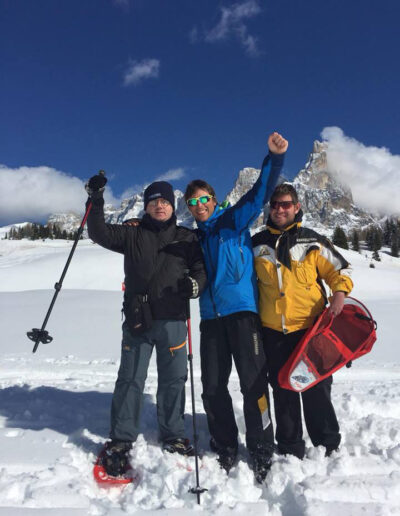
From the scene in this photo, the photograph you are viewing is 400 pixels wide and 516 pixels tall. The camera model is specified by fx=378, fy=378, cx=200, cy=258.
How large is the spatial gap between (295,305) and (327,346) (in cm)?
47

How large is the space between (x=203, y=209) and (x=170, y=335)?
1.26 m

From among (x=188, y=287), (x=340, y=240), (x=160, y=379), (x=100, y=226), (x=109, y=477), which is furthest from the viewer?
(x=340, y=240)

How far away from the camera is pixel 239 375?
342 centimetres

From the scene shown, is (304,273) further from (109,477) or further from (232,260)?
(109,477)

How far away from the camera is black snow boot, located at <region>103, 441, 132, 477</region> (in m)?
3.16

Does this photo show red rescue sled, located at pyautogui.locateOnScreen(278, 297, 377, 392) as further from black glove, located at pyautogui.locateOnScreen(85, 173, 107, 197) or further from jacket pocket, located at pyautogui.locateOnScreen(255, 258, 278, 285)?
black glove, located at pyautogui.locateOnScreen(85, 173, 107, 197)

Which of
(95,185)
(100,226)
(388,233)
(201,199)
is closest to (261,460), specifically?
(201,199)

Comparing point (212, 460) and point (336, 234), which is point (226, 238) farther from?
point (336, 234)

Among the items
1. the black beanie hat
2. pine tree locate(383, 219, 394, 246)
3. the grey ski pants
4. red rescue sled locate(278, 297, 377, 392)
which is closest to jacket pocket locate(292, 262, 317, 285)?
red rescue sled locate(278, 297, 377, 392)

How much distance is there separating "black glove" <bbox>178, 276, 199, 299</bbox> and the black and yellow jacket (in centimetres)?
65

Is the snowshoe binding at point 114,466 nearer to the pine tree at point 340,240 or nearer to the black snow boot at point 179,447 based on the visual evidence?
the black snow boot at point 179,447

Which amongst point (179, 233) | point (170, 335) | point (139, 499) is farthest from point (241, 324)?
point (139, 499)

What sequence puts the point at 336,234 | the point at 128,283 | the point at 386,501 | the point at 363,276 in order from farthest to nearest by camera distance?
the point at 336,234, the point at 363,276, the point at 128,283, the point at 386,501

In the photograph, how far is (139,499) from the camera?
9.34 ft
